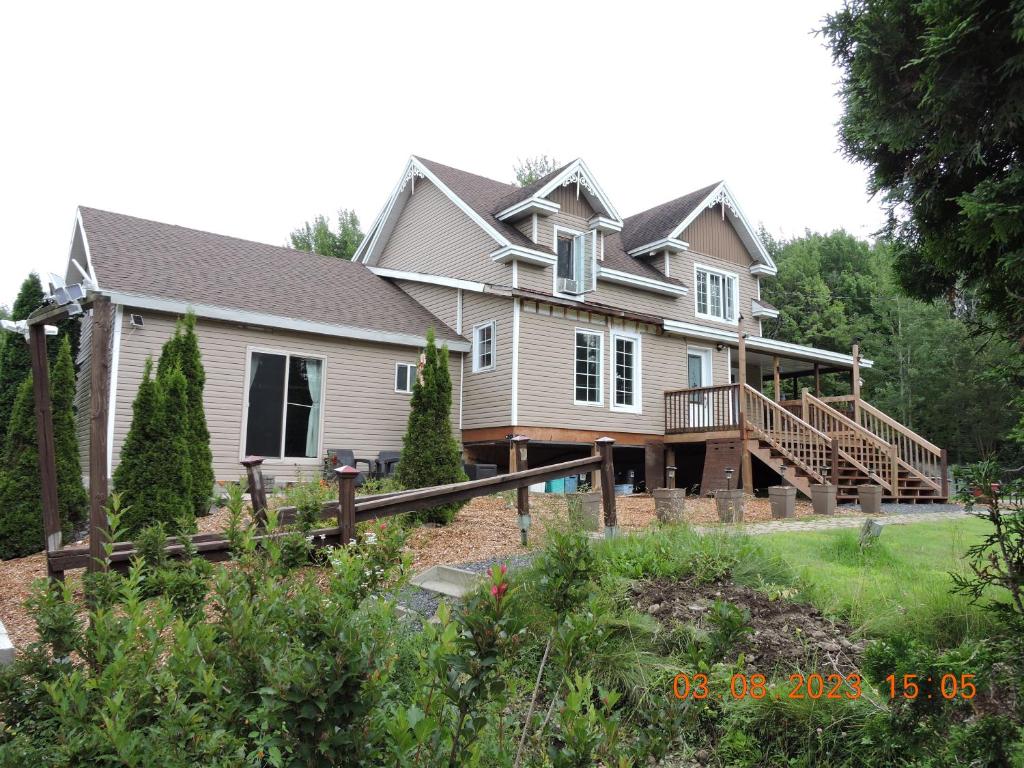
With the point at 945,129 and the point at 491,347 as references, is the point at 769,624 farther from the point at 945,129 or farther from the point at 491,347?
the point at 491,347

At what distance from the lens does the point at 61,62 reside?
958cm

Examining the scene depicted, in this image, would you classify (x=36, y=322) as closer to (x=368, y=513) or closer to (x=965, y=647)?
(x=368, y=513)

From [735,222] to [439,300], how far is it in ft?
31.0

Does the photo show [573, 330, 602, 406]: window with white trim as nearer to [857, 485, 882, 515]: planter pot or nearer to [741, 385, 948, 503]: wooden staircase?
[741, 385, 948, 503]: wooden staircase

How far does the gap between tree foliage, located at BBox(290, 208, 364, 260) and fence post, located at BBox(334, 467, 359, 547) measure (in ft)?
108

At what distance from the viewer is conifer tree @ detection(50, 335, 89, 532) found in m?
9.02

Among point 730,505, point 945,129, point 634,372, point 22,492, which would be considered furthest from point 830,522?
point 22,492

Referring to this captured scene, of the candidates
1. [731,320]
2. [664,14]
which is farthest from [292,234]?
[664,14]

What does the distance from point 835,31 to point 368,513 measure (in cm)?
503

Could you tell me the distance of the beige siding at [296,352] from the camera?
1150cm

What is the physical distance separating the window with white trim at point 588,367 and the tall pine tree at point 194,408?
7.98m

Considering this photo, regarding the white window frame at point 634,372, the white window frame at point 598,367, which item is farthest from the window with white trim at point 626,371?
the white window frame at point 598,367

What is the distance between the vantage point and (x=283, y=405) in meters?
13.0
